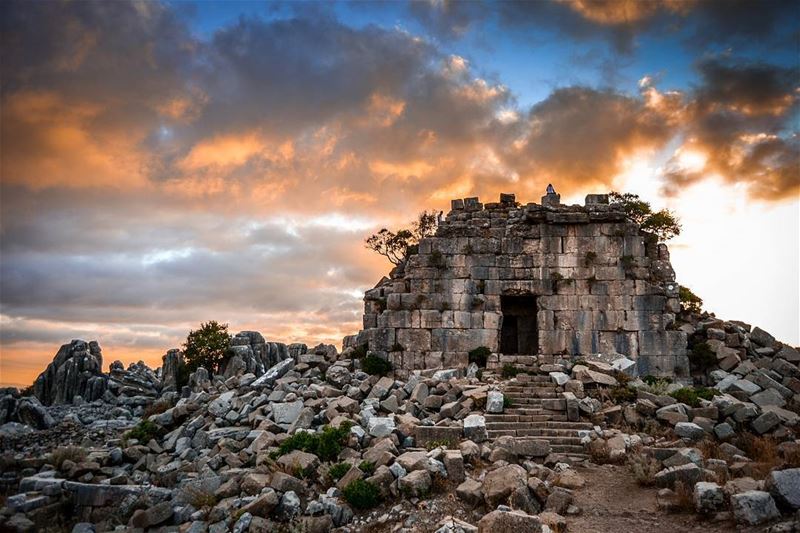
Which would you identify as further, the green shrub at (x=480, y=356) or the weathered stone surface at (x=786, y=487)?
the green shrub at (x=480, y=356)

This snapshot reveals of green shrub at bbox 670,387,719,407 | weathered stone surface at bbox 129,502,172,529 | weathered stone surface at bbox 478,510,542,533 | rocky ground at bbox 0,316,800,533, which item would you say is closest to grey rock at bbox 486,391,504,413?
rocky ground at bbox 0,316,800,533

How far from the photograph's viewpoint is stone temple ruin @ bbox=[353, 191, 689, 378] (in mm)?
20078

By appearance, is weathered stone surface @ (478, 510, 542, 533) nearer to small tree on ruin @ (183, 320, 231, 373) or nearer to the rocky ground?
the rocky ground

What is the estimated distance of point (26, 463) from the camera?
616 inches

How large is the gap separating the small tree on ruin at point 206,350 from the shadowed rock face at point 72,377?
5.49 meters

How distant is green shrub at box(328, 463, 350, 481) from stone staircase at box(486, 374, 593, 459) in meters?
3.96

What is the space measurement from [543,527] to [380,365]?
1218cm

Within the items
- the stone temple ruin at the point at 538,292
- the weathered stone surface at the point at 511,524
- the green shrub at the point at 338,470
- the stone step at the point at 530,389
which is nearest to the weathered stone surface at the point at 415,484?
the green shrub at the point at 338,470

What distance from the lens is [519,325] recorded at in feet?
73.0

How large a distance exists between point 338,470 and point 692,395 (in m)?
9.82

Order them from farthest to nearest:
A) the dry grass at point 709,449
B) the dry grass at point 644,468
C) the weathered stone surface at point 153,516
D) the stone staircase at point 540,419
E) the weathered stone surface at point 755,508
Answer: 1. the stone staircase at point 540,419
2. the dry grass at point 709,449
3. the weathered stone surface at point 153,516
4. the dry grass at point 644,468
5. the weathered stone surface at point 755,508

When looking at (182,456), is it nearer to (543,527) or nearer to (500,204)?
(543,527)

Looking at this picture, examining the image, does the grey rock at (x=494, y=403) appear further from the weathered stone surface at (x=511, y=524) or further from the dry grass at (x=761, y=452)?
the weathered stone surface at (x=511, y=524)

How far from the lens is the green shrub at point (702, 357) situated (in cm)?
1934
